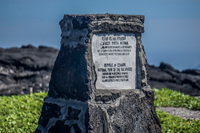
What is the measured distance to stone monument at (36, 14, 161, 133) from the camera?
16.0ft

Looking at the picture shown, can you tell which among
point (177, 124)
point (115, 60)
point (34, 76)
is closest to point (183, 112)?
point (177, 124)

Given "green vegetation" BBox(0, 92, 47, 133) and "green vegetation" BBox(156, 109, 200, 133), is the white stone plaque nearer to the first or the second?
"green vegetation" BBox(156, 109, 200, 133)

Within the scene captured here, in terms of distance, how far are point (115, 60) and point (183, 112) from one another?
4555mm

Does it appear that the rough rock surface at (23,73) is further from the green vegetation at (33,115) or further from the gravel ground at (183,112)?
the gravel ground at (183,112)

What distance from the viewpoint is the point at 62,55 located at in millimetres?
5227

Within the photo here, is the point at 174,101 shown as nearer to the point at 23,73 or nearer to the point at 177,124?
the point at 177,124

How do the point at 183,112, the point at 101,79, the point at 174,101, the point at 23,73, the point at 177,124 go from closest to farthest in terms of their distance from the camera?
the point at 101,79 < the point at 177,124 < the point at 183,112 < the point at 174,101 < the point at 23,73

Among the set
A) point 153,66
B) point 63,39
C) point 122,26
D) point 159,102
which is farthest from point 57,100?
point 153,66

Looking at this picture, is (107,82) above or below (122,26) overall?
below

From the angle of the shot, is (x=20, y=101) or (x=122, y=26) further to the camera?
(x=20, y=101)

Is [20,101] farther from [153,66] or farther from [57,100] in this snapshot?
[153,66]

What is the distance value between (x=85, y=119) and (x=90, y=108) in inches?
7.2

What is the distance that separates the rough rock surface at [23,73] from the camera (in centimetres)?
1208

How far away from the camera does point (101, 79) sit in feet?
16.4
